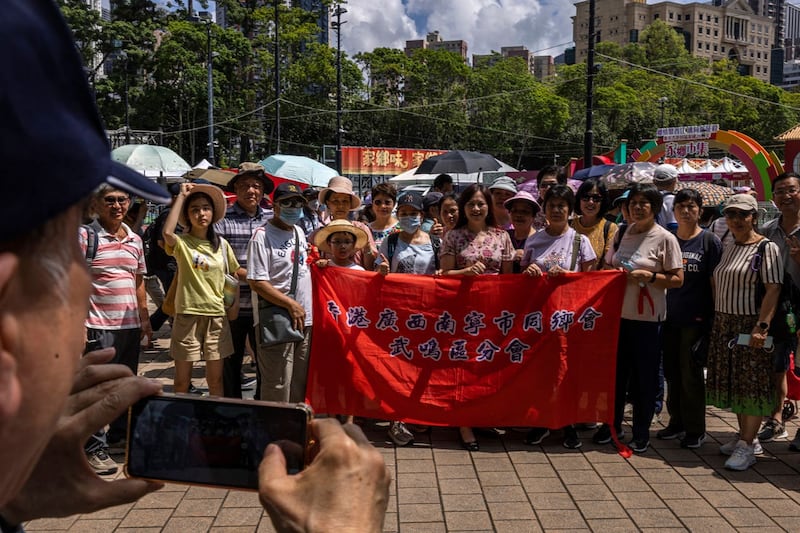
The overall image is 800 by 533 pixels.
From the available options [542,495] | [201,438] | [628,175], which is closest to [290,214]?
[542,495]

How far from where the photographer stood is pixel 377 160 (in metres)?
34.2

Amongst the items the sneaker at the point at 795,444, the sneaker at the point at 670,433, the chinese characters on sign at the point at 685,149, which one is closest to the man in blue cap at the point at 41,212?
the sneaker at the point at 670,433

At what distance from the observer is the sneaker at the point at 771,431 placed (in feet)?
18.1

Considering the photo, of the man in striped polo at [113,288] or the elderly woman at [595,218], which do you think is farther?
the elderly woman at [595,218]

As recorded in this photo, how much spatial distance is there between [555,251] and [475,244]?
1.98 feet

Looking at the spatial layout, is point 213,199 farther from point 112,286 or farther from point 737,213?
point 737,213

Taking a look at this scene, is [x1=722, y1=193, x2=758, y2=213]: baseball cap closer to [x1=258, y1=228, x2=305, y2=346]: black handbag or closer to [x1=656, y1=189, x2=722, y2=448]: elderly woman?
[x1=656, y1=189, x2=722, y2=448]: elderly woman

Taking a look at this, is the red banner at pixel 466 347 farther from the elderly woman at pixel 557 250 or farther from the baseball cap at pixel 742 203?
the baseball cap at pixel 742 203

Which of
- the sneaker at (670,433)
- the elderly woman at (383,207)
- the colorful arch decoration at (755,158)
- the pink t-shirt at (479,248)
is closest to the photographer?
the pink t-shirt at (479,248)

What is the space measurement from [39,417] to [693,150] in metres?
28.1

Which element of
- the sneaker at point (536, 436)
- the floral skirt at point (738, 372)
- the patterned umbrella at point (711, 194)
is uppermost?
the patterned umbrella at point (711, 194)

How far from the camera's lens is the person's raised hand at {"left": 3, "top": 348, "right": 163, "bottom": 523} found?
49.3 inches

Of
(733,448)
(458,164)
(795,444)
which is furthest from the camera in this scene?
(458,164)

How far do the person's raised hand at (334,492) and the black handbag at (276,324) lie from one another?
4.08 metres
